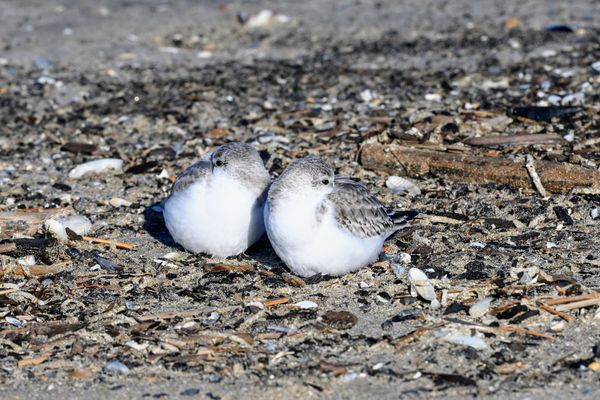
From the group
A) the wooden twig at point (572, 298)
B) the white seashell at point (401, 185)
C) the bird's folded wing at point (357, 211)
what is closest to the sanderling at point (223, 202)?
the bird's folded wing at point (357, 211)

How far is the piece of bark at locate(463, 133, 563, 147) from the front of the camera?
→ 26.1ft

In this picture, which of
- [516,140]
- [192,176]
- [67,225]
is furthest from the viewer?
[516,140]

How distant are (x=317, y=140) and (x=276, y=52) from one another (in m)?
3.71

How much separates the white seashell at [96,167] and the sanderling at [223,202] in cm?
208

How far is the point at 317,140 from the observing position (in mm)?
8617

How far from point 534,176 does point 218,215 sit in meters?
2.44

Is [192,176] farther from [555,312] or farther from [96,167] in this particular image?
[555,312]

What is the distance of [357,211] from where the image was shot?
602 cm

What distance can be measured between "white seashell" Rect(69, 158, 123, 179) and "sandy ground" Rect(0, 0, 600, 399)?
0.13 meters

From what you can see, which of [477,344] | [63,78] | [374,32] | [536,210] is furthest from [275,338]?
[374,32]

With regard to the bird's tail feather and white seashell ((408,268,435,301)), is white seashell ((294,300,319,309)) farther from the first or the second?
the bird's tail feather

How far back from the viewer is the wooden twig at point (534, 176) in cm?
720

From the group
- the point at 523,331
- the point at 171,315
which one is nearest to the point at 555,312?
the point at 523,331

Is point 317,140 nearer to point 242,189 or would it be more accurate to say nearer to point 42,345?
point 242,189
